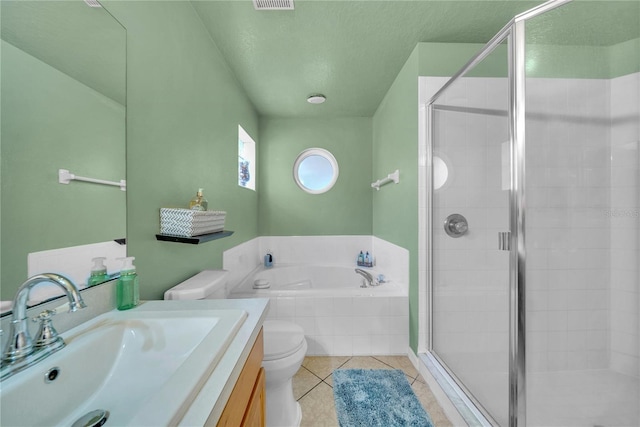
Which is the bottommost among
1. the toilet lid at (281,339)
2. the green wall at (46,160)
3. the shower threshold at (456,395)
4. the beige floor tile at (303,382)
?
the beige floor tile at (303,382)

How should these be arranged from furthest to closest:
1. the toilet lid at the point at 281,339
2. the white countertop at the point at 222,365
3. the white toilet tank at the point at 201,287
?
the toilet lid at the point at 281,339 → the white toilet tank at the point at 201,287 → the white countertop at the point at 222,365

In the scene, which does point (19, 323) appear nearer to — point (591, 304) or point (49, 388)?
point (49, 388)

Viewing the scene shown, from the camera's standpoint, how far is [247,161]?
2777 millimetres

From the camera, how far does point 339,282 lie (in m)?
2.83

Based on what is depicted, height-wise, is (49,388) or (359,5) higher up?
(359,5)

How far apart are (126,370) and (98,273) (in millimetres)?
328

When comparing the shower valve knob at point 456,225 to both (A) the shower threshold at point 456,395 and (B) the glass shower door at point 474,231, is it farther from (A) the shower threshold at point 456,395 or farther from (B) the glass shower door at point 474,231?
(A) the shower threshold at point 456,395

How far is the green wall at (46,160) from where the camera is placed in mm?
544

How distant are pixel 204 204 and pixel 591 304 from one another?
240 centimetres

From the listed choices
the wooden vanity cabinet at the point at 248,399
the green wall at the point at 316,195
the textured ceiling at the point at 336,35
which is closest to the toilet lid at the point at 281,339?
the wooden vanity cabinet at the point at 248,399

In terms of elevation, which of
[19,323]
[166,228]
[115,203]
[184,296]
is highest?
[115,203]

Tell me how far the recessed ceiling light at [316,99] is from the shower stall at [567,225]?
1.37 metres

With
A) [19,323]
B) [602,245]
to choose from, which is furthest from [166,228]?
[602,245]

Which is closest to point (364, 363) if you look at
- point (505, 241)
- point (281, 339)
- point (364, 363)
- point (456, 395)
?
point (364, 363)
